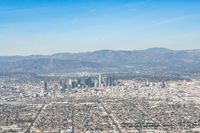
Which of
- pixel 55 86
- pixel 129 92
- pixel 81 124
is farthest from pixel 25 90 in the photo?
pixel 81 124

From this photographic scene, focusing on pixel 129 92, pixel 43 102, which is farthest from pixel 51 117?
pixel 129 92

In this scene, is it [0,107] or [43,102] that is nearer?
[0,107]

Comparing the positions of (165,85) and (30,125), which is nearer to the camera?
(30,125)

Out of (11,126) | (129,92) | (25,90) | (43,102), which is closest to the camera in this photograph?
(11,126)

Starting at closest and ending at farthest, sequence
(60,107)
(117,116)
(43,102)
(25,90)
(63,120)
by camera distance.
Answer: (63,120), (117,116), (60,107), (43,102), (25,90)

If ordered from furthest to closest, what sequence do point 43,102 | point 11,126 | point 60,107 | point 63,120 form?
point 43,102
point 60,107
point 63,120
point 11,126

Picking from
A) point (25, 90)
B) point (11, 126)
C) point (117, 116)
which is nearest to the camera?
point (11, 126)

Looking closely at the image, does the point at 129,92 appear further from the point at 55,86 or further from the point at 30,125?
the point at 30,125

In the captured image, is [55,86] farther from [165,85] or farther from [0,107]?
[0,107]
